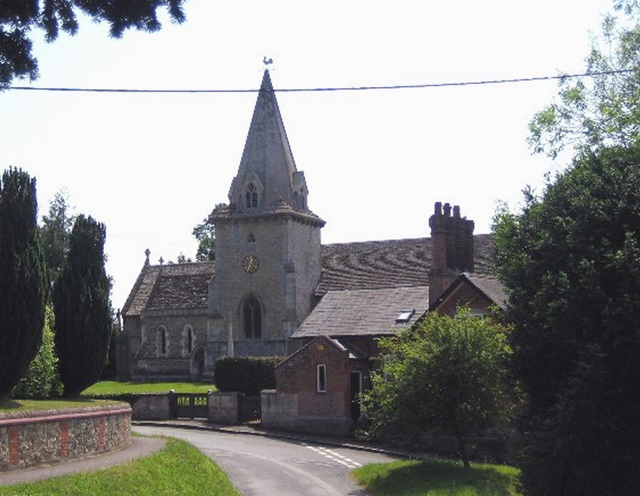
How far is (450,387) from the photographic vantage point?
29.9 meters

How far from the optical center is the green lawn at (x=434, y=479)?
26.2 m

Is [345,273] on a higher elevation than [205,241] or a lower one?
lower

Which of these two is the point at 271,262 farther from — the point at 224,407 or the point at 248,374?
the point at 224,407

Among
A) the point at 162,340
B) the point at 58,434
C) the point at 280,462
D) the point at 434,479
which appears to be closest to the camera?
the point at 58,434

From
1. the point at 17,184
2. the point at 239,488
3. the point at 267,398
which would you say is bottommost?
the point at 239,488

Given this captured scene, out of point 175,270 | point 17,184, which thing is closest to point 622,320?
point 17,184

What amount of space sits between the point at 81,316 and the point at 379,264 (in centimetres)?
3100

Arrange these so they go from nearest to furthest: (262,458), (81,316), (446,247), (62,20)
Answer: (62,20) → (262,458) → (81,316) → (446,247)

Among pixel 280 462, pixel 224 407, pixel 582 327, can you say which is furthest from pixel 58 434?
pixel 224 407

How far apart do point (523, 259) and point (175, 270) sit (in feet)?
183

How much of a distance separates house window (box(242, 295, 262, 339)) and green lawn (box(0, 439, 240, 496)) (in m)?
34.7

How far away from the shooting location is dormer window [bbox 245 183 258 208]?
6406cm

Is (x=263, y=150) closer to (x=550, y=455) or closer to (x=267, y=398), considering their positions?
(x=267, y=398)

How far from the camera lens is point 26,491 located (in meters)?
19.0
